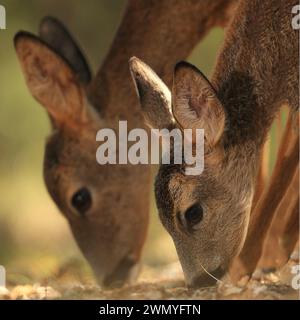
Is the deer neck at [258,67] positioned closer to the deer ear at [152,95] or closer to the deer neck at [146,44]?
the deer ear at [152,95]

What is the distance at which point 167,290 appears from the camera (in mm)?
3766

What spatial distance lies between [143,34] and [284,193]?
1140 millimetres

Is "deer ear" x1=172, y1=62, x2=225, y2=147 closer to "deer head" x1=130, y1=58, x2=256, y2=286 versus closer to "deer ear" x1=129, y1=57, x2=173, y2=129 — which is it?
"deer head" x1=130, y1=58, x2=256, y2=286

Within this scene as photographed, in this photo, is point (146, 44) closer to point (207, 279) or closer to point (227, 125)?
point (227, 125)

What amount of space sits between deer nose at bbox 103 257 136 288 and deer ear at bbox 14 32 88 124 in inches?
27.0

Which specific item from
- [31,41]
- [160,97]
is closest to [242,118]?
[160,97]

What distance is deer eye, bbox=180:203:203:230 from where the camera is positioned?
3.48m

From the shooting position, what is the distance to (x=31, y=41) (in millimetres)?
4062

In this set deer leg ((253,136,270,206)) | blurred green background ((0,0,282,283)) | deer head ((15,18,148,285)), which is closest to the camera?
deer leg ((253,136,270,206))

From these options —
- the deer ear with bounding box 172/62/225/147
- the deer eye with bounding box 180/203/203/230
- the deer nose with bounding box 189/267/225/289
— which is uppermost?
the deer ear with bounding box 172/62/225/147

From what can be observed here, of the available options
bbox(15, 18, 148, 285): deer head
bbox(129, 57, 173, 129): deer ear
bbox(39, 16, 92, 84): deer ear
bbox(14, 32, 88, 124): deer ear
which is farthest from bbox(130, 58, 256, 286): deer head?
bbox(39, 16, 92, 84): deer ear

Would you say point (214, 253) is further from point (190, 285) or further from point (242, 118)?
point (242, 118)

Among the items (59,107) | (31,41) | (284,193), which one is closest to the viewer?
(284,193)

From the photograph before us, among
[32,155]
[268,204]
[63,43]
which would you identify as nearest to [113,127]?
[63,43]
